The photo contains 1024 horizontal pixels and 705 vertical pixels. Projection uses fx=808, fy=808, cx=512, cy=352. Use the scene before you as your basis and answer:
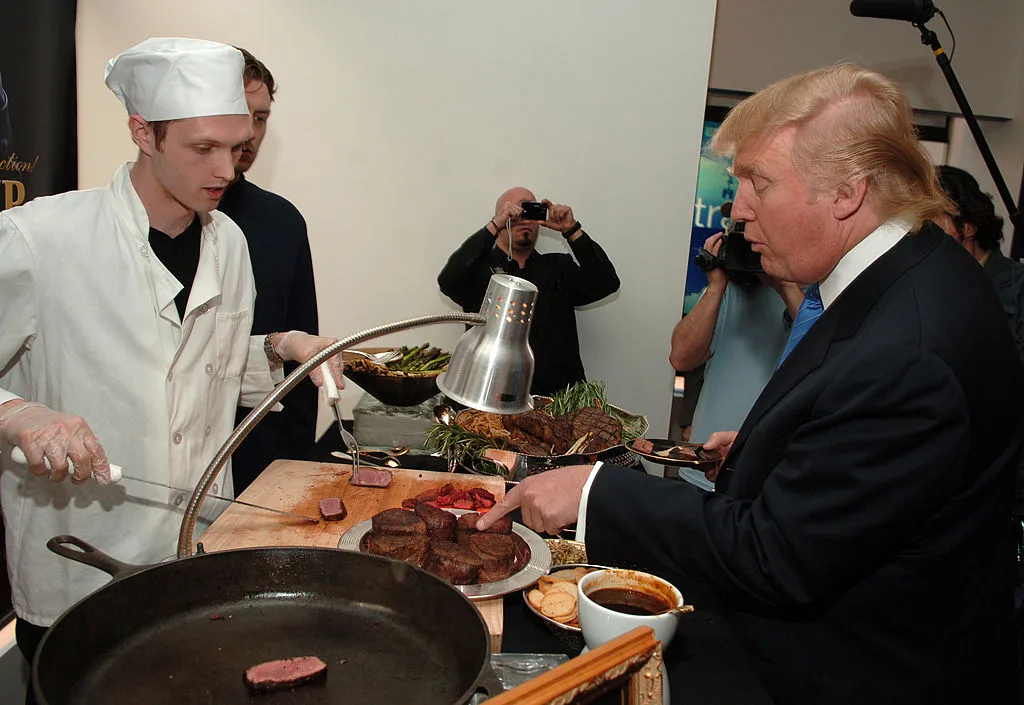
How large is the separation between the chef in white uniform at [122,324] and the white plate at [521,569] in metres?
0.34

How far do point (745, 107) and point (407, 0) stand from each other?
2.55 m

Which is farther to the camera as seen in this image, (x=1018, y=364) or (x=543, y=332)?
(x=543, y=332)

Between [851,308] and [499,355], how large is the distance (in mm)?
576

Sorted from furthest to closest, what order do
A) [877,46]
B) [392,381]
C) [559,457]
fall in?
[877,46], [392,381], [559,457]

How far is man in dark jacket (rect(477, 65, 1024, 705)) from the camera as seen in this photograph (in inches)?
46.0

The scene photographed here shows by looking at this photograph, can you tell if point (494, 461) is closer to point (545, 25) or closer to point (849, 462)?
point (849, 462)

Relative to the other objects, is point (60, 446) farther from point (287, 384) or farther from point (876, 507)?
point (876, 507)

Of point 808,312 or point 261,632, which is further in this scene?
point 808,312

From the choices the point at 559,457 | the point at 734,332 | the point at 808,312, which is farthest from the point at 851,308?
the point at 734,332

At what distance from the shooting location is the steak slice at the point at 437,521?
5.07 feet

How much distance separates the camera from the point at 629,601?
1226mm

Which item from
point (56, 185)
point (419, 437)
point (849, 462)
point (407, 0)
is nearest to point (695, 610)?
point (849, 462)

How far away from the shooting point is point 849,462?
1.16 m

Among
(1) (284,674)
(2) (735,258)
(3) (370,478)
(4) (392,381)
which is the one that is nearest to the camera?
(1) (284,674)
